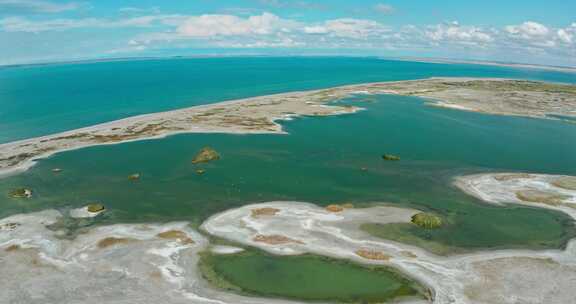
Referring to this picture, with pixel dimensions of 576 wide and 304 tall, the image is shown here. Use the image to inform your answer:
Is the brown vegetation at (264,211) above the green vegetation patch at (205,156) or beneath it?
beneath

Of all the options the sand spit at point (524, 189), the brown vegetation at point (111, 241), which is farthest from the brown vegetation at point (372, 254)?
the brown vegetation at point (111, 241)

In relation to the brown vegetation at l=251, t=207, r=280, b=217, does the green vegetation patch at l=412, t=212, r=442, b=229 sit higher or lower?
higher

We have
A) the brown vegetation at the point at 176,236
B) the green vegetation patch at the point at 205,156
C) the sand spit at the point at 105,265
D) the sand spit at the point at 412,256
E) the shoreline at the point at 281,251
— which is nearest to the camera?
the sand spit at the point at 105,265

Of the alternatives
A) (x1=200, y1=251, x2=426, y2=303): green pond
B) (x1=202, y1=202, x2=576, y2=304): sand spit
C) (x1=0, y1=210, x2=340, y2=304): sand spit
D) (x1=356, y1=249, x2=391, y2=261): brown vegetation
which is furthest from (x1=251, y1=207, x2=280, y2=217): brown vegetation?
(x1=356, y1=249, x2=391, y2=261): brown vegetation

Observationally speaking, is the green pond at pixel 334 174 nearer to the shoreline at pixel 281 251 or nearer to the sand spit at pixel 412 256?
the sand spit at pixel 412 256

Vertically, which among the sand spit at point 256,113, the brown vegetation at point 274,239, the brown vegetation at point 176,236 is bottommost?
the brown vegetation at point 176,236

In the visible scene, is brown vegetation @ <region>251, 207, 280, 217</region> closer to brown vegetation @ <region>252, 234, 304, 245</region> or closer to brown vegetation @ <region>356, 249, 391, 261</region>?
brown vegetation @ <region>252, 234, 304, 245</region>

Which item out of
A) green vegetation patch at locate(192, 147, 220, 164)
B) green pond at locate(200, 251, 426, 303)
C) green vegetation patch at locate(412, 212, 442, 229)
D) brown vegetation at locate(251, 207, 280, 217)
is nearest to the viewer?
green pond at locate(200, 251, 426, 303)
